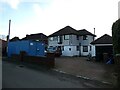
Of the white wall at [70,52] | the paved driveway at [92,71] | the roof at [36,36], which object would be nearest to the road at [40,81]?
the paved driveway at [92,71]

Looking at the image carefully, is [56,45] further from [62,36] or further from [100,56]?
[100,56]

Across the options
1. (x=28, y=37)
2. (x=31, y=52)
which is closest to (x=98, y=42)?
(x=31, y=52)

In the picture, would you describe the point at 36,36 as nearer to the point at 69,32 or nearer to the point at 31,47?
the point at 69,32

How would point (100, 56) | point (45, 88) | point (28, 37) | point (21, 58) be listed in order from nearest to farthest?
point (45, 88) < point (21, 58) < point (100, 56) < point (28, 37)

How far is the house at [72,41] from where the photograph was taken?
52384 mm

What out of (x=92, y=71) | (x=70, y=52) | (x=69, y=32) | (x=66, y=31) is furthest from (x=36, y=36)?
(x=92, y=71)

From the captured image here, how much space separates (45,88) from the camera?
1158 centimetres

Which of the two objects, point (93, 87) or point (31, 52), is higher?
point (31, 52)

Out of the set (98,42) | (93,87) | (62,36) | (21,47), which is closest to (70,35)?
(62,36)

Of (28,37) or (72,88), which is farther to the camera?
(28,37)

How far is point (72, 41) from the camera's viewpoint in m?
52.6

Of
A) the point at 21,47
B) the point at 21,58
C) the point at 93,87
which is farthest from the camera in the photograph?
the point at 21,47

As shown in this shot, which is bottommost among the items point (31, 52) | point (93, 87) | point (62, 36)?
point (93, 87)

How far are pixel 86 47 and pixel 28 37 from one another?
26736 millimetres
